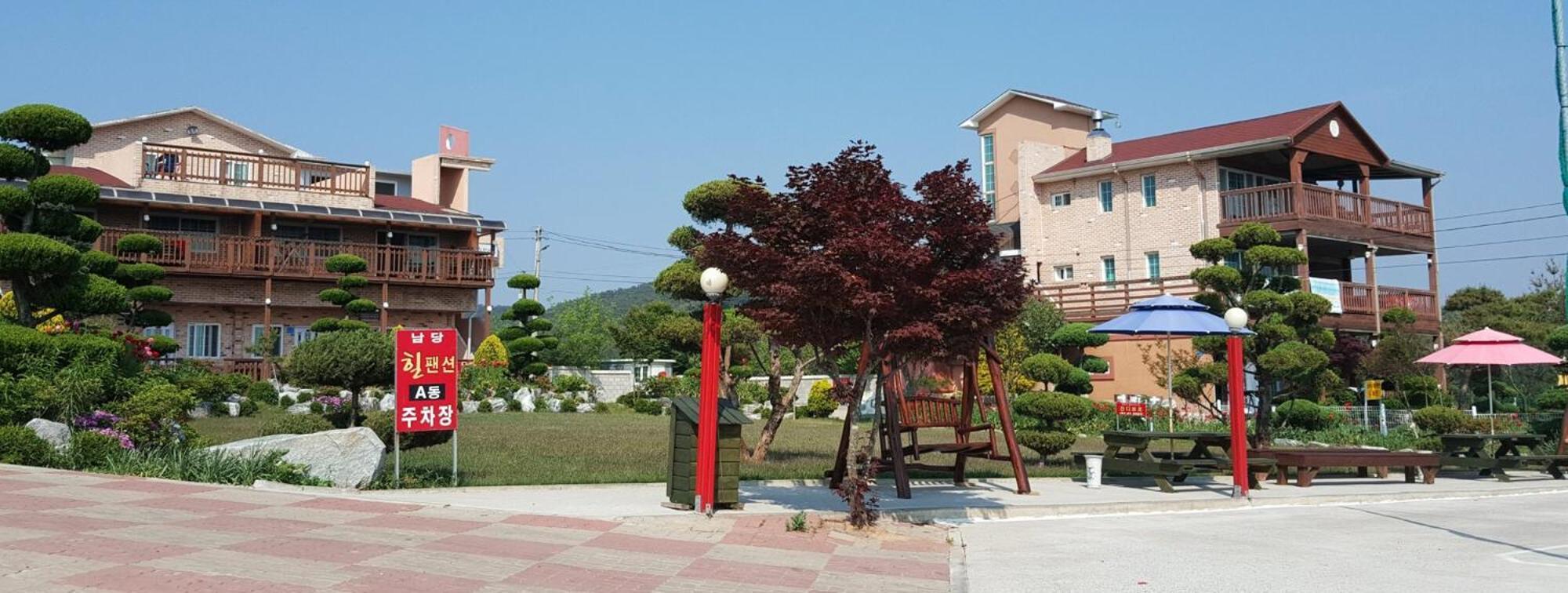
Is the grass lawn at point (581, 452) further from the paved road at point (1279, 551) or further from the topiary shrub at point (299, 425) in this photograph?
the paved road at point (1279, 551)

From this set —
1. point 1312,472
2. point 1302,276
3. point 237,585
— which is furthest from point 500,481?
point 1302,276

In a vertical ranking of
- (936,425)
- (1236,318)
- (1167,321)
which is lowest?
(936,425)

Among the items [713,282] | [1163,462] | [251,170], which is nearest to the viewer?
[713,282]

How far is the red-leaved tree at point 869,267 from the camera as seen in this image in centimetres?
999

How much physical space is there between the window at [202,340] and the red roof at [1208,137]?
25126 mm

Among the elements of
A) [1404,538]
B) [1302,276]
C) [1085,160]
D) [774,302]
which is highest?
[1085,160]

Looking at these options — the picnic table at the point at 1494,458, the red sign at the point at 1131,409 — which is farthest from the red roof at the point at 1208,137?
the picnic table at the point at 1494,458

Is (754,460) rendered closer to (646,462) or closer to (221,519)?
(646,462)

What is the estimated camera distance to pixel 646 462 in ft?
50.1

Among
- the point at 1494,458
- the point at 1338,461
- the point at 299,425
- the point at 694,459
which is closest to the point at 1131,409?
the point at 1494,458

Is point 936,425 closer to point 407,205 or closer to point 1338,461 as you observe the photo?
point 1338,461

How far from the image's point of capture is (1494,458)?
17500mm

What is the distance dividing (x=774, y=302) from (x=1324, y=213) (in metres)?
25.9

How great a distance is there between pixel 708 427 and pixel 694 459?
0.50m
